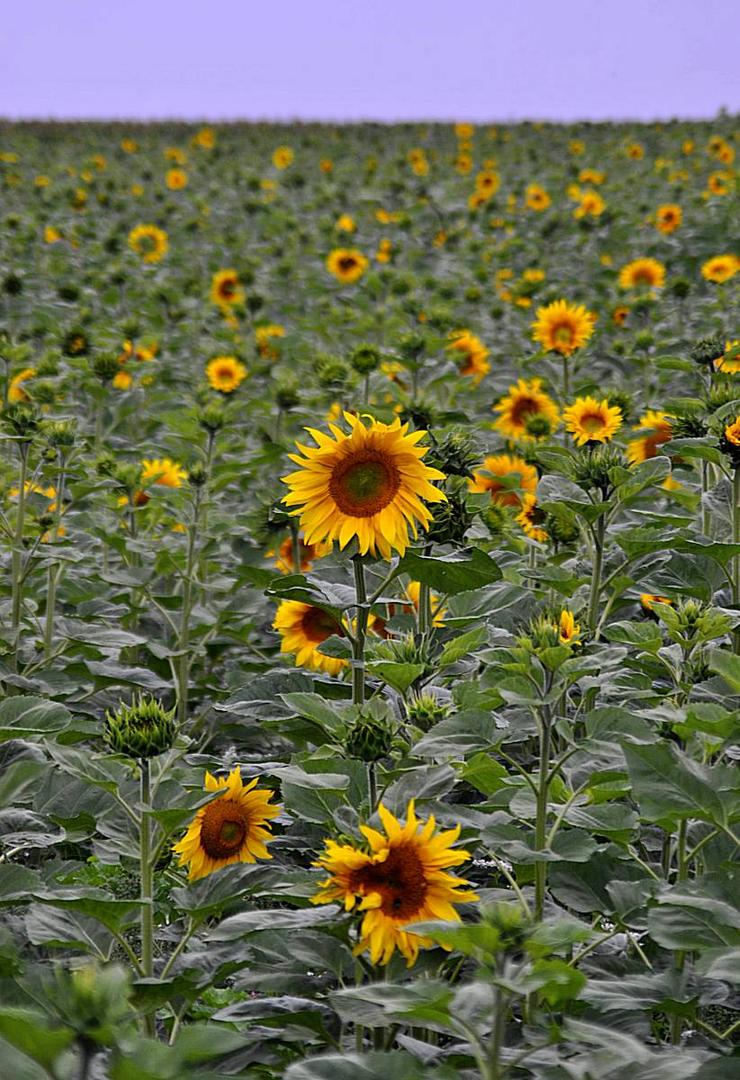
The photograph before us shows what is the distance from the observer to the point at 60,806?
6.07 feet

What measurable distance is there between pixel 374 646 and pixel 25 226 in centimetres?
713

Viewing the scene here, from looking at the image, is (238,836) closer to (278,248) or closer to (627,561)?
(627,561)

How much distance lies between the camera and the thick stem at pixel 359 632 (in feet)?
5.97

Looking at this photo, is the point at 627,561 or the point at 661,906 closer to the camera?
the point at 661,906

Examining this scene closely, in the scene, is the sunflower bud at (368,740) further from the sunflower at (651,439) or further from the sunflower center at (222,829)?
the sunflower at (651,439)

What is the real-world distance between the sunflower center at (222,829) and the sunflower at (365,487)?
37cm

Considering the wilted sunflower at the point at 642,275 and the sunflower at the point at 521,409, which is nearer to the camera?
the sunflower at the point at 521,409

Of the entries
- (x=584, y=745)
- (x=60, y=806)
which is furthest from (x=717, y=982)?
Answer: (x=60, y=806)

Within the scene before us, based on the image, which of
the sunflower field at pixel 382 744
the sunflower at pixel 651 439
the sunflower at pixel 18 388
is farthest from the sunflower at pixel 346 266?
the sunflower at pixel 651 439

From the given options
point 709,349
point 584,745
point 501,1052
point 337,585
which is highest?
point 709,349

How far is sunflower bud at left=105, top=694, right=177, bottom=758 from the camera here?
1.45 metres

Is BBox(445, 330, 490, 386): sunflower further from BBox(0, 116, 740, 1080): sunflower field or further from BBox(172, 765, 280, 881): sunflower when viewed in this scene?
BBox(172, 765, 280, 881): sunflower

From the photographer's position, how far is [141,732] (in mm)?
1450

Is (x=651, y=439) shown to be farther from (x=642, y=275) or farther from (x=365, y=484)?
(x=642, y=275)
